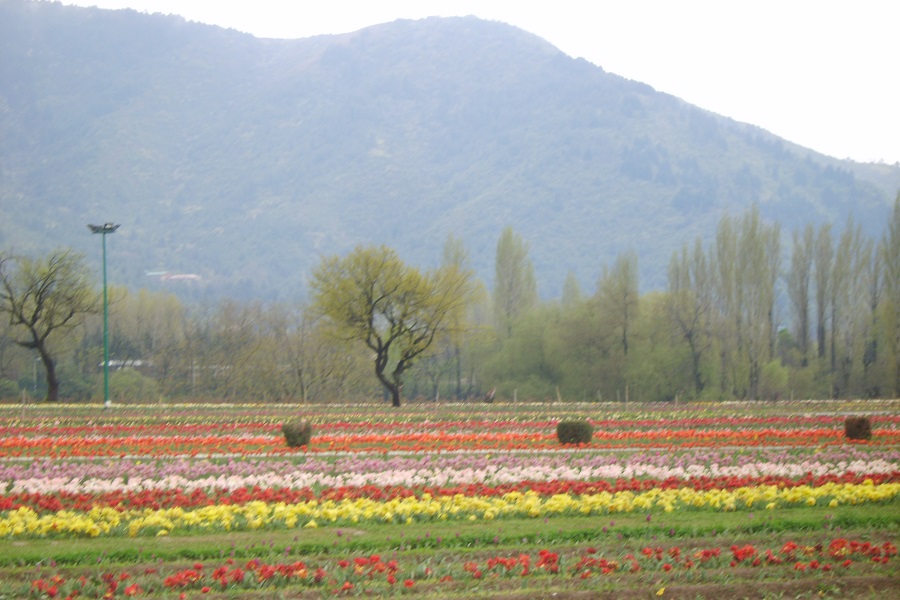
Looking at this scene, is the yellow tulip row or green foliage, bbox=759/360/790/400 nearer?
the yellow tulip row

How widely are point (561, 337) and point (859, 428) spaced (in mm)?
44950

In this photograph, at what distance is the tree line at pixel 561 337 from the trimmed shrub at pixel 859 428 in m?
29.5

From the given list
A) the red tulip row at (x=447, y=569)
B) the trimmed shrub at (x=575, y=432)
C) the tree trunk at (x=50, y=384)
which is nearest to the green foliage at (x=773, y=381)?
the trimmed shrub at (x=575, y=432)

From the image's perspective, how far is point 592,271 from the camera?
197875 millimetres

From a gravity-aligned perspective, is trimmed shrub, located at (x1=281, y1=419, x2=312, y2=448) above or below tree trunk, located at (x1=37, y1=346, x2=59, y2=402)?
below

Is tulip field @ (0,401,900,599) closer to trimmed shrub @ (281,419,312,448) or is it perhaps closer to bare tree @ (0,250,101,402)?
trimmed shrub @ (281,419,312,448)

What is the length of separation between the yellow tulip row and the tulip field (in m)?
0.04

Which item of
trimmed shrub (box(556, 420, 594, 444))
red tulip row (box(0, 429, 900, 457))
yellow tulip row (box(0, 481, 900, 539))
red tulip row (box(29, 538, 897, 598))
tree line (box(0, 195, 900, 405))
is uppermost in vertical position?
tree line (box(0, 195, 900, 405))

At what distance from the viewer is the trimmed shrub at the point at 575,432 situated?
27656 millimetres

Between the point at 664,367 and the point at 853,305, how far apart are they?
2006 cm

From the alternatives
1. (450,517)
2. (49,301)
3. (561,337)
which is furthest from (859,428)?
(561,337)

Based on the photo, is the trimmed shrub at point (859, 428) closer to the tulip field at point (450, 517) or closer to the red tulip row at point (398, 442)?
the red tulip row at point (398, 442)

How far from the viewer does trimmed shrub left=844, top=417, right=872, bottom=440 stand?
2761cm

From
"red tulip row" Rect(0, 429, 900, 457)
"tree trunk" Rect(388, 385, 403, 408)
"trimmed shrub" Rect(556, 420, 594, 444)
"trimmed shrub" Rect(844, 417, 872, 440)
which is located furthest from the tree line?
"trimmed shrub" Rect(844, 417, 872, 440)
